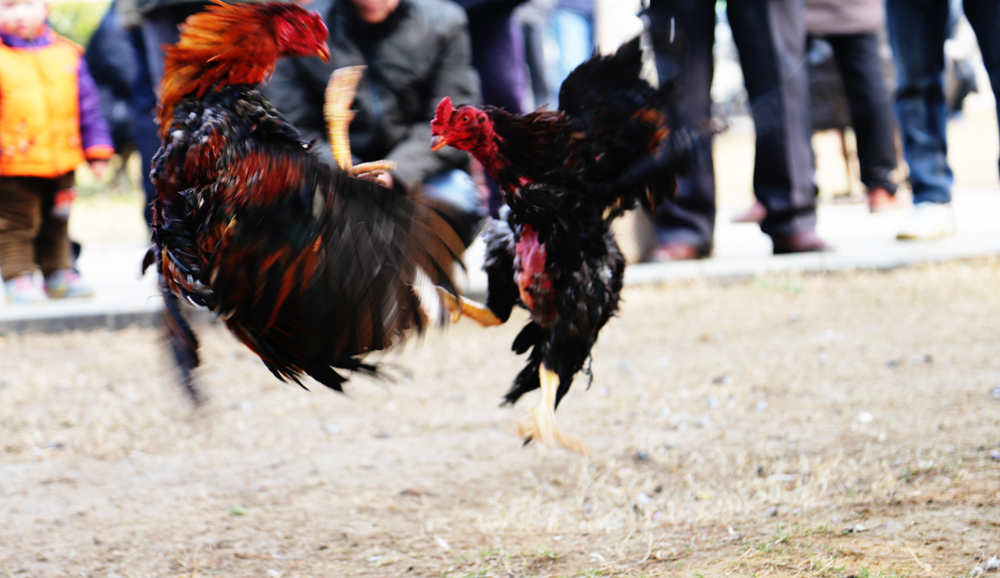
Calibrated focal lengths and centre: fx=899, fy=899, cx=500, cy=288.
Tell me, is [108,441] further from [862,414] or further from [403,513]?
[862,414]

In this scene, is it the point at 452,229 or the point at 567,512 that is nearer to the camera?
the point at 452,229

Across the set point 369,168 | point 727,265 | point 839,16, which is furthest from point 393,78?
point 839,16

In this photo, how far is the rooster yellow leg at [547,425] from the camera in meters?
2.20

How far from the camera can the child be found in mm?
5039

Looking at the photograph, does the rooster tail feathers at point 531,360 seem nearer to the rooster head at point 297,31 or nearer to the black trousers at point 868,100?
the rooster head at point 297,31

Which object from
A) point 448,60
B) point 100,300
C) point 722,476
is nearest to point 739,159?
point 448,60

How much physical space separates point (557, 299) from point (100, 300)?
3.84 meters

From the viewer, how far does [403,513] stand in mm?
2447

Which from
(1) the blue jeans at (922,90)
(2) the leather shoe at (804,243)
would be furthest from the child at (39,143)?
(1) the blue jeans at (922,90)

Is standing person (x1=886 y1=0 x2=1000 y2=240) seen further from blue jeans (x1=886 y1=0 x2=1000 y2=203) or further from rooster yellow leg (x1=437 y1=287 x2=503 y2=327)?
rooster yellow leg (x1=437 y1=287 x2=503 y2=327)

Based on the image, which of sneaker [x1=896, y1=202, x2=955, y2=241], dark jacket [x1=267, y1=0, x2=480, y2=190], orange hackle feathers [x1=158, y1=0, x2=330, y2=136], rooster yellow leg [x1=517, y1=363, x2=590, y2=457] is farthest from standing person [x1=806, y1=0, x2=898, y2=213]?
orange hackle feathers [x1=158, y1=0, x2=330, y2=136]

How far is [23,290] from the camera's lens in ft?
17.0

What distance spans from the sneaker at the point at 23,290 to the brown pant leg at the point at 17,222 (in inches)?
1.4

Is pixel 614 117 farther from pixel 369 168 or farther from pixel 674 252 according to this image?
pixel 674 252
